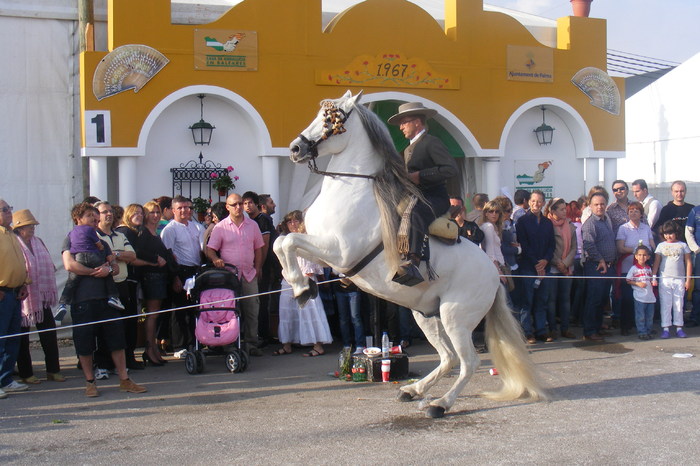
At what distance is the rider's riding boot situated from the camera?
18.7ft

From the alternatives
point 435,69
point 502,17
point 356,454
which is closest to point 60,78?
point 435,69

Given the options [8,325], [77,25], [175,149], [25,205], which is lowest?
[8,325]

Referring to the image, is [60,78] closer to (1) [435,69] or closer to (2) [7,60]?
(2) [7,60]

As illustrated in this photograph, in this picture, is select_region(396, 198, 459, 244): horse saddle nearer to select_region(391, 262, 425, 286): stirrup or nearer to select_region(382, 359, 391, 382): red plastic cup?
select_region(391, 262, 425, 286): stirrup

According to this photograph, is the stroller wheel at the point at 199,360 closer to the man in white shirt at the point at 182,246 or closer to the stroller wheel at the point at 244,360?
the stroller wheel at the point at 244,360

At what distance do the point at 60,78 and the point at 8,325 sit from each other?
5.87 metres

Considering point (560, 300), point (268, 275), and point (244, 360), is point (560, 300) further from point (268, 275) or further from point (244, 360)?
point (244, 360)

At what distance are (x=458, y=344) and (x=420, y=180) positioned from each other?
149 centimetres

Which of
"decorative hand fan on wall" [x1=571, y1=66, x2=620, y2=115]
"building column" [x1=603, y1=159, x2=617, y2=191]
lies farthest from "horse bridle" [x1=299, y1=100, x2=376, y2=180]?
"building column" [x1=603, y1=159, x2=617, y2=191]

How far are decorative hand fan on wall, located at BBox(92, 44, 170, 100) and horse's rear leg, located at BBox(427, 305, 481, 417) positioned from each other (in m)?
7.04

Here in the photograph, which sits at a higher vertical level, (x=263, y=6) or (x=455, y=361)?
(x=263, y=6)

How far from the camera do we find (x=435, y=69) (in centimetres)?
1299

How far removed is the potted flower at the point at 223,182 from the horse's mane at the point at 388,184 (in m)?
5.89

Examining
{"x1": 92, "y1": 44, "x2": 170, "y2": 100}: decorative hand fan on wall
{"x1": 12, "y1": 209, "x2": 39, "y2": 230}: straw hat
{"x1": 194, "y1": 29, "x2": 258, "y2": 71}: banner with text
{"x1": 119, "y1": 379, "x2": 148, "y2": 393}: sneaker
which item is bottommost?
{"x1": 119, "y1": 379, "x2": 148, "y2": 393}: sneaker
